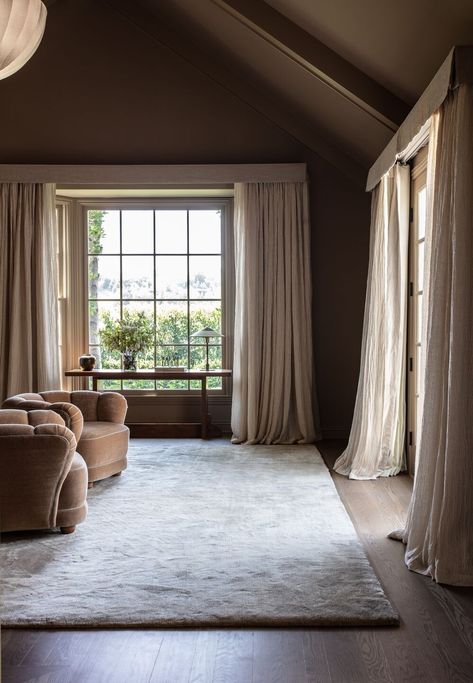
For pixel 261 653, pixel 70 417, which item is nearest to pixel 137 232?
pixel 70 417

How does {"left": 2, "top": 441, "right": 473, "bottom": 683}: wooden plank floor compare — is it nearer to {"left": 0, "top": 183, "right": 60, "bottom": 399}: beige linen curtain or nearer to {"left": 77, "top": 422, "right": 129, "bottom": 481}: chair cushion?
{"left": 77, "top": 422, "right": 129, "bottom": 481}: chair cushion

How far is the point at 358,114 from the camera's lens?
5.82 metres

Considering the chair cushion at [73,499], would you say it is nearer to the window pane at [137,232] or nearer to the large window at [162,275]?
the large window at [162,275]

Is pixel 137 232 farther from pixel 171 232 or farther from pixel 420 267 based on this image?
pixel 420 267

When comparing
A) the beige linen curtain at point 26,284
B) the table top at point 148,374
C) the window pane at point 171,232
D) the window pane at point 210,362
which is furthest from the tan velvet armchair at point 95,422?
the window pane at point 171,232

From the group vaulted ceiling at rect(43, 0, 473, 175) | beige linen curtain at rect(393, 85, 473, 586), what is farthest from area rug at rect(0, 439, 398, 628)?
vaulted ceiling at rect(43, 0, 473, 175)

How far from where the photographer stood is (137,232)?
8164 millimetres

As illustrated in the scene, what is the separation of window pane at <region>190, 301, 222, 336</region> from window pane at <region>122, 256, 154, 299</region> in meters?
0.48

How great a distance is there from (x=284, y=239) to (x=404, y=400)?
2.22 m

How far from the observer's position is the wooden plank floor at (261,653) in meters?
2.62

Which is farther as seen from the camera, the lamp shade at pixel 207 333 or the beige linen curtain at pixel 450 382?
the lamp shade at pixel 207 333

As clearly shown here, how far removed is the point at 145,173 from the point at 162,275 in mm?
1142

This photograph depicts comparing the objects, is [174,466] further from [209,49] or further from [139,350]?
[209,49]

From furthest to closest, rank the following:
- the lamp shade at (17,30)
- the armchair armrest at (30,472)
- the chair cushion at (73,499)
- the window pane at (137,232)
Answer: the window pane at (137,232) → the chair cushion at (73,499) → the armchair armrest at (30,472) → the lamp shade at (17,30)
